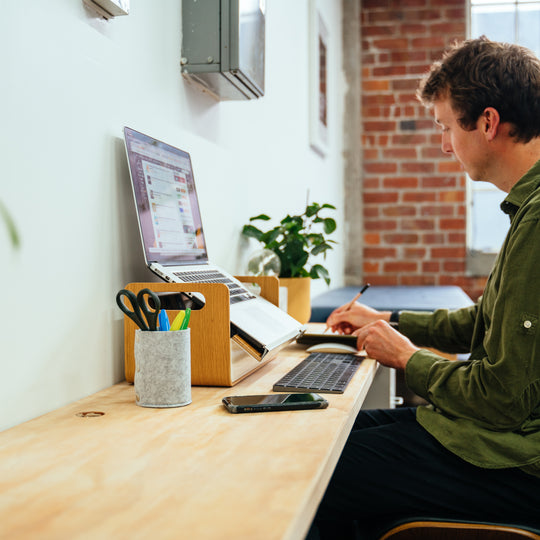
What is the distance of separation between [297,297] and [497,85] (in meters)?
0.86

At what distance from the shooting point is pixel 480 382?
1060mm

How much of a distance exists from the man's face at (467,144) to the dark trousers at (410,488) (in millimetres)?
611

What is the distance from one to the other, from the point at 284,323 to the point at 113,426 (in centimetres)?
55

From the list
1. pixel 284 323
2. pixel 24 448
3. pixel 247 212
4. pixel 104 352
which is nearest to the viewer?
pixel 24 448


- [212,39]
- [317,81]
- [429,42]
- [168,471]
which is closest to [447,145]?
[212,39]

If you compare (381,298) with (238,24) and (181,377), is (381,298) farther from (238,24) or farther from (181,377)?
(181,377)

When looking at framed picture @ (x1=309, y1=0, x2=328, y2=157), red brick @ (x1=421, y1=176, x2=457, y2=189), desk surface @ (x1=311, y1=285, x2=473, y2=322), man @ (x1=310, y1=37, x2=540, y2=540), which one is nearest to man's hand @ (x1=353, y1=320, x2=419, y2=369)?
man @ (x1=310, y1=37, x2=540, y2=540)

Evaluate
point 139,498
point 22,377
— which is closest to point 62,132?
point 22,377

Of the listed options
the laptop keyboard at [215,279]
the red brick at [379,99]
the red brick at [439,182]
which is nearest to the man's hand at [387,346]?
the laptop keyboard at [215,279]

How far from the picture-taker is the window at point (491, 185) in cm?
424

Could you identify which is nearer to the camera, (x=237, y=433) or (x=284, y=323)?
(x=237, y=433)

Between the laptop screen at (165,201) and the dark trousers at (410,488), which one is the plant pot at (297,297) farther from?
the dark trousers at (410,488)

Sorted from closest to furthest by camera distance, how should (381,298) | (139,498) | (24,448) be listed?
(139,498) < (24,448) < (381,298)

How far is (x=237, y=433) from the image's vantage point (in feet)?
2.61
